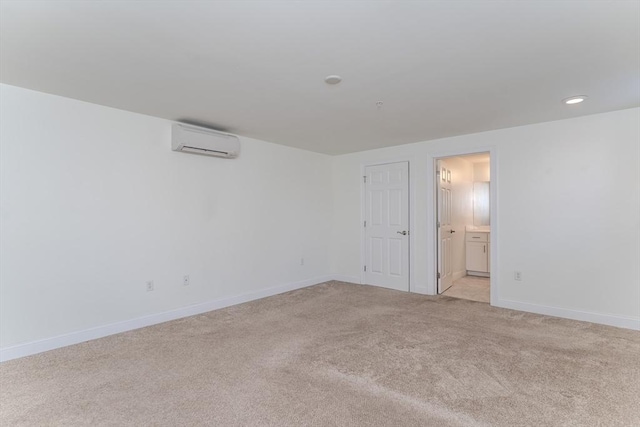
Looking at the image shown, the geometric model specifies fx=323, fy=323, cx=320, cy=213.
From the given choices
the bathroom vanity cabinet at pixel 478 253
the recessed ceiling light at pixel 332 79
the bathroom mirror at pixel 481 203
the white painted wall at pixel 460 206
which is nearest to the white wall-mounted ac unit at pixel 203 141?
the recessed ceiling light at pixel 332 79

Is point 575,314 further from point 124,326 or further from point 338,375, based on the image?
point 124,326

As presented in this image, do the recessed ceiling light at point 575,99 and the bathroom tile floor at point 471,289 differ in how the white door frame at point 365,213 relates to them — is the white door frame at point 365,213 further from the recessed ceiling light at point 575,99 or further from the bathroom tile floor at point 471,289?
the recessed ceiling light at point 575,99

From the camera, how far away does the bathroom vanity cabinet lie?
20.3 feet

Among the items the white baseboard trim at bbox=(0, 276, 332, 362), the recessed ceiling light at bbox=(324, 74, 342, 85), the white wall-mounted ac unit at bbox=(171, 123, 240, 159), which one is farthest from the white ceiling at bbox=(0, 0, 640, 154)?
the white baseboard trim at bbox=(0, 276, 332, 362)

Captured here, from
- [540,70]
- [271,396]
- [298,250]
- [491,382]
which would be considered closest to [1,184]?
[271,396]

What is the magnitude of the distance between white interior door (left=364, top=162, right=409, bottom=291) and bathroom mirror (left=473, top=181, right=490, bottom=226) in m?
2.40

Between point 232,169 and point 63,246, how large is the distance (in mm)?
2046

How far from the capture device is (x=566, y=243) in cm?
378

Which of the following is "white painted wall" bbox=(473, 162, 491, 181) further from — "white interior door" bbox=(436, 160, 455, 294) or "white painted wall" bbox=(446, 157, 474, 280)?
"white interior door" bbox=(436, 160, 455, 294)

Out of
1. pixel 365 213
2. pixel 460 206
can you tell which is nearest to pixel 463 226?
pixel 460 206

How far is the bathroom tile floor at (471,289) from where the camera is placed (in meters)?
4.79

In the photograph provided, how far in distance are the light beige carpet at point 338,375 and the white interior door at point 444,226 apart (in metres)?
1.30

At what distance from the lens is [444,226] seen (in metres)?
5.11

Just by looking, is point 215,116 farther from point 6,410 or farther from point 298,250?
point 6,410
